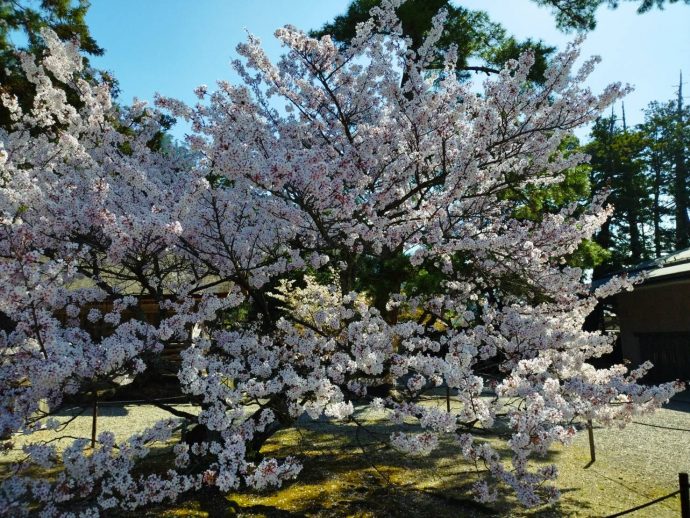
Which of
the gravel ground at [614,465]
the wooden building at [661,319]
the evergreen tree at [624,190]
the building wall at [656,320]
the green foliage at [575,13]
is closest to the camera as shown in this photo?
the gravel ground at [614,465]

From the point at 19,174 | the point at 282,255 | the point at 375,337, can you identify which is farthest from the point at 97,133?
the point at 375,337

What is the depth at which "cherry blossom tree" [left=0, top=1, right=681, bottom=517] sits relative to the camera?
407 cm

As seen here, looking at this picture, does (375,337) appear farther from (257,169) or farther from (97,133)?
→ (97,133)

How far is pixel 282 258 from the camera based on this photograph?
20.4ft

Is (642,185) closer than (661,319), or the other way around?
(661,319)

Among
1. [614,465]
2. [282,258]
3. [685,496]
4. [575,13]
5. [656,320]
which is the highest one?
[575,13]

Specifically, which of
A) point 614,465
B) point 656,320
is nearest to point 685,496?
point 614,465

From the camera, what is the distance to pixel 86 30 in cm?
1470

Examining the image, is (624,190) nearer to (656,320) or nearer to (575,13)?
(656,320)

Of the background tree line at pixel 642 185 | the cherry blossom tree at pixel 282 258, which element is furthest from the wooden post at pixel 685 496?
the background tree line at pixel 642 185

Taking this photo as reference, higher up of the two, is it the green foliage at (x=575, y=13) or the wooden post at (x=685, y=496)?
the green foliage at (x=575, y=13)

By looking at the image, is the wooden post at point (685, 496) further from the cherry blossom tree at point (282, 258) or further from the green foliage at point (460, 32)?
the green foliage at point (460, 32)

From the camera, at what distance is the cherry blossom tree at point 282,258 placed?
407cm

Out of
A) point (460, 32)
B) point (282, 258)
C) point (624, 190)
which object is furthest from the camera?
point (624, 190)
